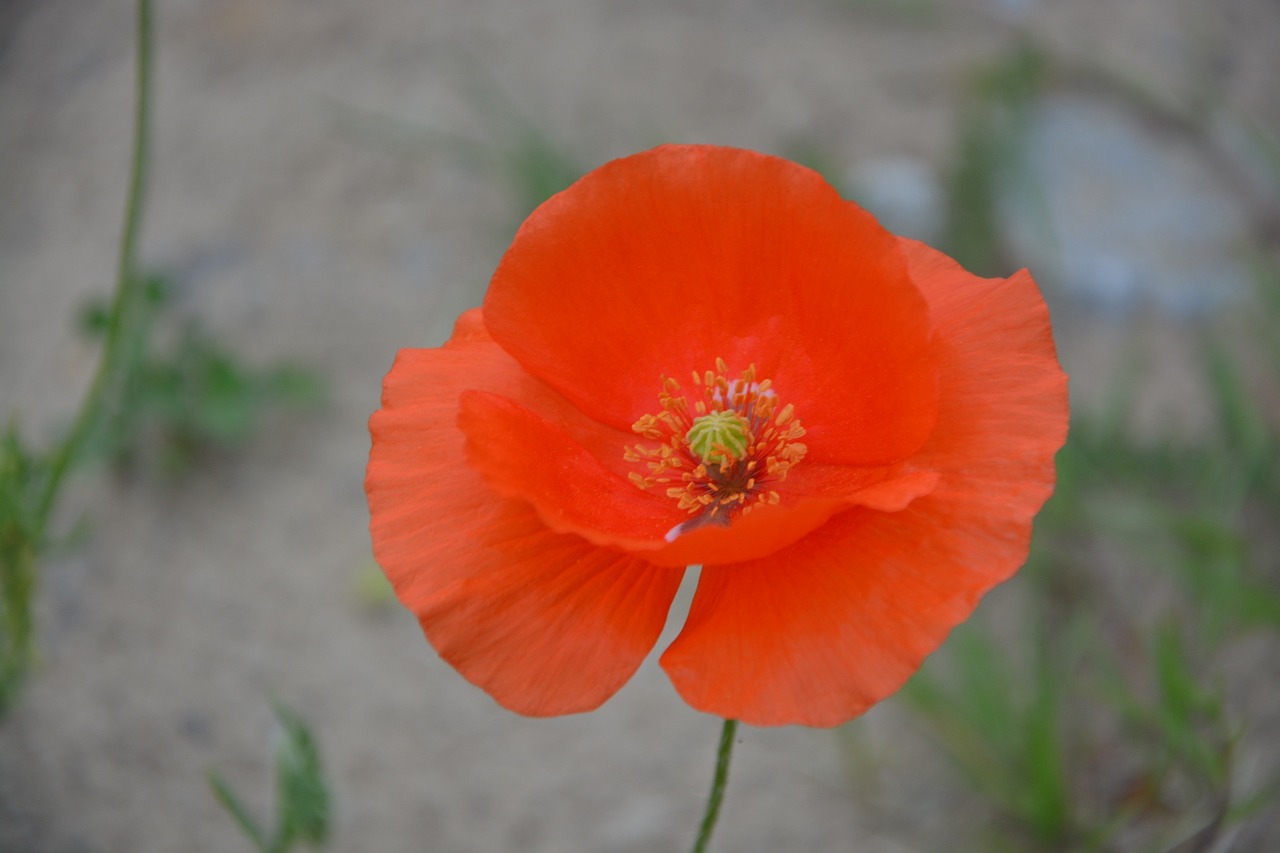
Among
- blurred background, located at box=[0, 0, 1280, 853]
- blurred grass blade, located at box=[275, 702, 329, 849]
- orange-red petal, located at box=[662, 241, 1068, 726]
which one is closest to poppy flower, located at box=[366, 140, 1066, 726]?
orange-red petal, located at box=[662, 241, 1068, 726]

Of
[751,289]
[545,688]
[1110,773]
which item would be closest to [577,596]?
[545,688]

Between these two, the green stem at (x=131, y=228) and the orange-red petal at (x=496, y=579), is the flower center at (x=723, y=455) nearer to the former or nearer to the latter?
the orange-red petal at (x=496, y=579)

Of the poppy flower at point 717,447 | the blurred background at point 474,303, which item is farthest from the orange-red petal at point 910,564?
the blurred background at point 474,303

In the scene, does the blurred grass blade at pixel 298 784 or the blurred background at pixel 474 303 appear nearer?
the blurred grass blade at pixel 298 784

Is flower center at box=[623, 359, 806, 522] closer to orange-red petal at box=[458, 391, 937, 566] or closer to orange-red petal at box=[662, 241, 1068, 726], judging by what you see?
orange-red petal at box=[458, 391, 937, 566]

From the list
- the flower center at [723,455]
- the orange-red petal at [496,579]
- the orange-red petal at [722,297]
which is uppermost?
the orange-red petal at [722,297]

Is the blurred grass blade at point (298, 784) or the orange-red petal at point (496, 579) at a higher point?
the orange-red petal at point (496, 579)
